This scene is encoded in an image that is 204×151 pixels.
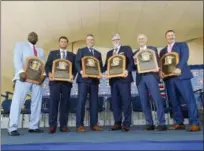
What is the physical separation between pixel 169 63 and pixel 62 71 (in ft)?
4.50

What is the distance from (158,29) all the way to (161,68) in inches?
192

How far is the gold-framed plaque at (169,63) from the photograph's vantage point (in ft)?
11.0

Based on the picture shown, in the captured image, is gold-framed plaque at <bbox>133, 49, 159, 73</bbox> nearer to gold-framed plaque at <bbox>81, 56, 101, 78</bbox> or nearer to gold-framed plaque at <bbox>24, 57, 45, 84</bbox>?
gold-framed plaque at <bbox>81, 56, 101, 78</bbox>

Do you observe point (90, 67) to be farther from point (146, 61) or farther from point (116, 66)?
point (146, 61)

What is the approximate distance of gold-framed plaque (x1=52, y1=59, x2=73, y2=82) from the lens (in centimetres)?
336

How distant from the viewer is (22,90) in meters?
3.28

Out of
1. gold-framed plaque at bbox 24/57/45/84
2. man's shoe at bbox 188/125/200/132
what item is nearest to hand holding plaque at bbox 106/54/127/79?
gold-framed plaque at bbox 24/57/45/84

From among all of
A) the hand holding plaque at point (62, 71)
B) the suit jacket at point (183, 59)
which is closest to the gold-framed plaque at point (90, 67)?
the hand holding plaque at point (62, 71)

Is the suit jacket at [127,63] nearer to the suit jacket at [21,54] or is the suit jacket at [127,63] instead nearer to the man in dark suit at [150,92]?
the man in dark suit at [150,92]

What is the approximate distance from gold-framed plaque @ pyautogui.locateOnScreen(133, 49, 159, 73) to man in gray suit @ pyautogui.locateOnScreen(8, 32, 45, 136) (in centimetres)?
129

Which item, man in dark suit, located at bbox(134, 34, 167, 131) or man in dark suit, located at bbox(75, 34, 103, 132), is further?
man in dark suit, located at bbox(75, 34, 103, 132)

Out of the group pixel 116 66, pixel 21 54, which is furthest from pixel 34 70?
pixel 116 66

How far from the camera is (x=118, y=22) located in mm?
7742

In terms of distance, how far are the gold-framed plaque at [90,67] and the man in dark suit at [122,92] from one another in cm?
21
